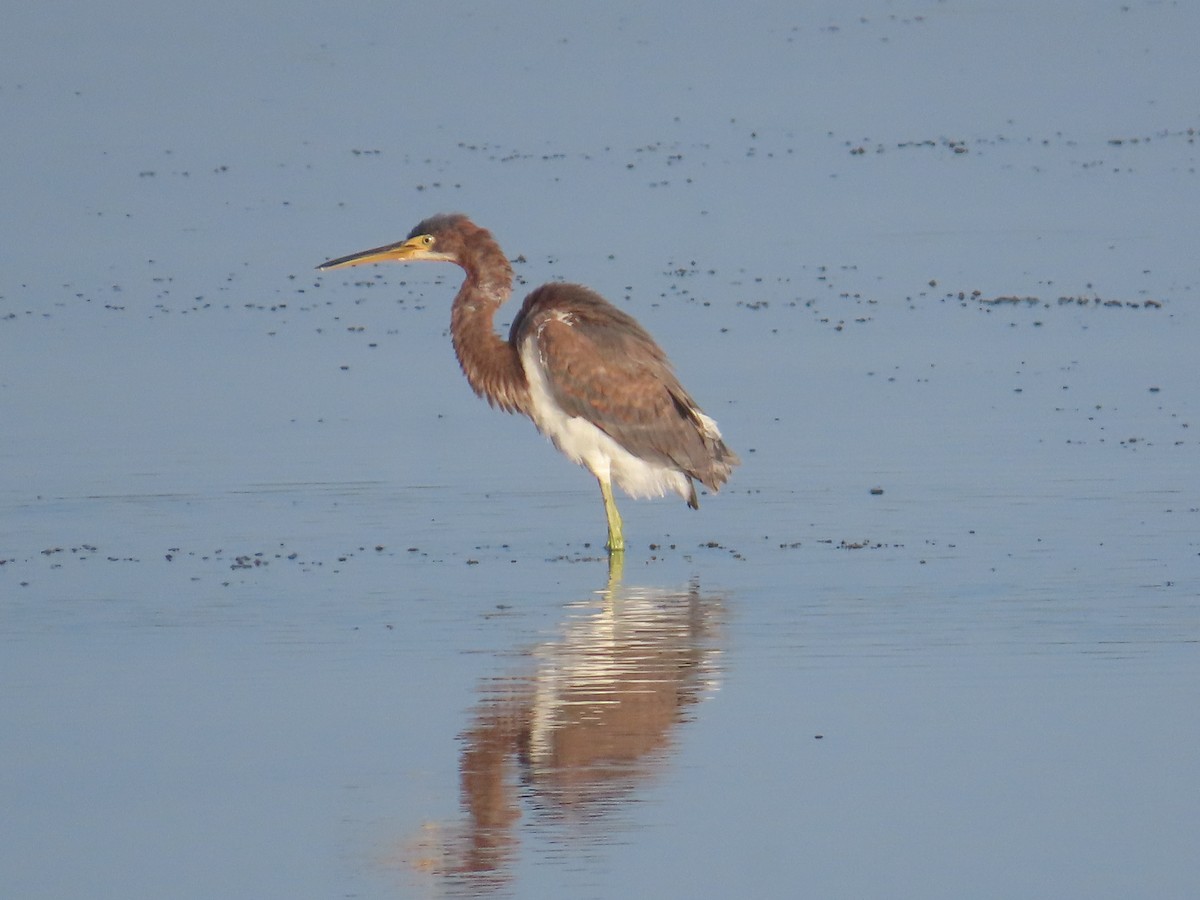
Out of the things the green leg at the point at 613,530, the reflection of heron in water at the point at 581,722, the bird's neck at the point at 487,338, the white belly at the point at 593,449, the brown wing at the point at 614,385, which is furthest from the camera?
the bird's neck at the point at 487,338

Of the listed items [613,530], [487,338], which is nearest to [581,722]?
[613,530]

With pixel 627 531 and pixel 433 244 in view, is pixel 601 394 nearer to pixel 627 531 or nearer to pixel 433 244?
pixel 627 531

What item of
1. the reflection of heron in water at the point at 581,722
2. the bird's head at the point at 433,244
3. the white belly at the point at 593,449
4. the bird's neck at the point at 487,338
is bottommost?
the reflection of heron in water at the point at 581,722

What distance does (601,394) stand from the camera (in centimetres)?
1401

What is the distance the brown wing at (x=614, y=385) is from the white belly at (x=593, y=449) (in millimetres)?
58

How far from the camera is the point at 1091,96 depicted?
113ft

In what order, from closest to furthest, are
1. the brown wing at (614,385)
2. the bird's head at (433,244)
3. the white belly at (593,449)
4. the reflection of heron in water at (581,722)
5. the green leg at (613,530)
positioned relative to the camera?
the reflection of heron in water at (581,722) < the green leg at (613,530) < the brown wing at (614,385) < the white belly at (593,449) < the bird's head at (433,244)

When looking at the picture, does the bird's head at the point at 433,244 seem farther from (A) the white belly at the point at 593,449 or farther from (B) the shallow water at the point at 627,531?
(B) the shallow water at the point at 627,531

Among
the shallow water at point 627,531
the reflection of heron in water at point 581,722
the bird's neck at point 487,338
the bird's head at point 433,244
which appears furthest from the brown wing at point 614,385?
the reflection of heron in water at point 581,722

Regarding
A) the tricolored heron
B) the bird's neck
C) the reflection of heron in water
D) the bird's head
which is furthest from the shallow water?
the bird's head

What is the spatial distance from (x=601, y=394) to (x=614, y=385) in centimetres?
9

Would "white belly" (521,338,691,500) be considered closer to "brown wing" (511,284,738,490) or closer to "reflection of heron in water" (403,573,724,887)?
"brown wing" (511,284,738,490)

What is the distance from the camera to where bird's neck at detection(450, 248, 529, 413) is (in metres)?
14.3

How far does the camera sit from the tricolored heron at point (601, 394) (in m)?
14.0
